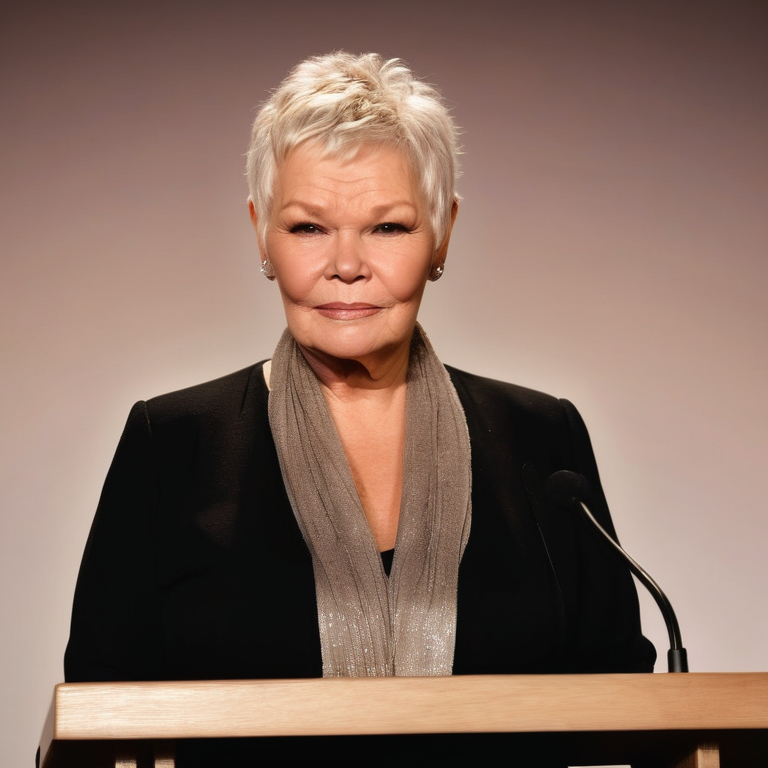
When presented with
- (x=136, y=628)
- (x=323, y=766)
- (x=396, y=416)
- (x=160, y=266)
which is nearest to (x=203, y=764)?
(x=323, y=766)

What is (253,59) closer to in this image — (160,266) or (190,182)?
(190,182)

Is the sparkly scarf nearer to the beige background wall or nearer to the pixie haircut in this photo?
the pixie haircut

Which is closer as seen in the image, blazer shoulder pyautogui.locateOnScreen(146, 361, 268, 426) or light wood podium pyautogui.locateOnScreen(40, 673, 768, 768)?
light wood podium pyautogui.locateOnScreen(40, 673, 768, 768)

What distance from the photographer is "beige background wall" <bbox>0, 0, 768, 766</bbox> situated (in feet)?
8.57

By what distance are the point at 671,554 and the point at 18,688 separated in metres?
1.51

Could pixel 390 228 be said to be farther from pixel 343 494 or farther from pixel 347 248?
pixel 343 494

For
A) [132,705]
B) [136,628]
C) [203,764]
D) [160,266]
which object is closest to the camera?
[132,705]

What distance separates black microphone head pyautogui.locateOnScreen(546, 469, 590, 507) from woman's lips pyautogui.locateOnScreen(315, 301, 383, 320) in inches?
16.9

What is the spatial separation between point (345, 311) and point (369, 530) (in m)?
0.35

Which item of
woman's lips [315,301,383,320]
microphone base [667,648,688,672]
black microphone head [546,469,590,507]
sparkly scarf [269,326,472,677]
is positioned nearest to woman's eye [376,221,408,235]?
woman's lips [315,301,383,320]

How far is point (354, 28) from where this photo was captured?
282 centimetres

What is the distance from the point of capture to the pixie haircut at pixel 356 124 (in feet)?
6.07

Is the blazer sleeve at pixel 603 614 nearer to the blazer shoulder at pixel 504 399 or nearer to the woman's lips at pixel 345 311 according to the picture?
the blazer shoulder at pixel 504 399

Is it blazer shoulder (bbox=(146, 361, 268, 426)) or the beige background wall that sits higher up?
the beige background wall
